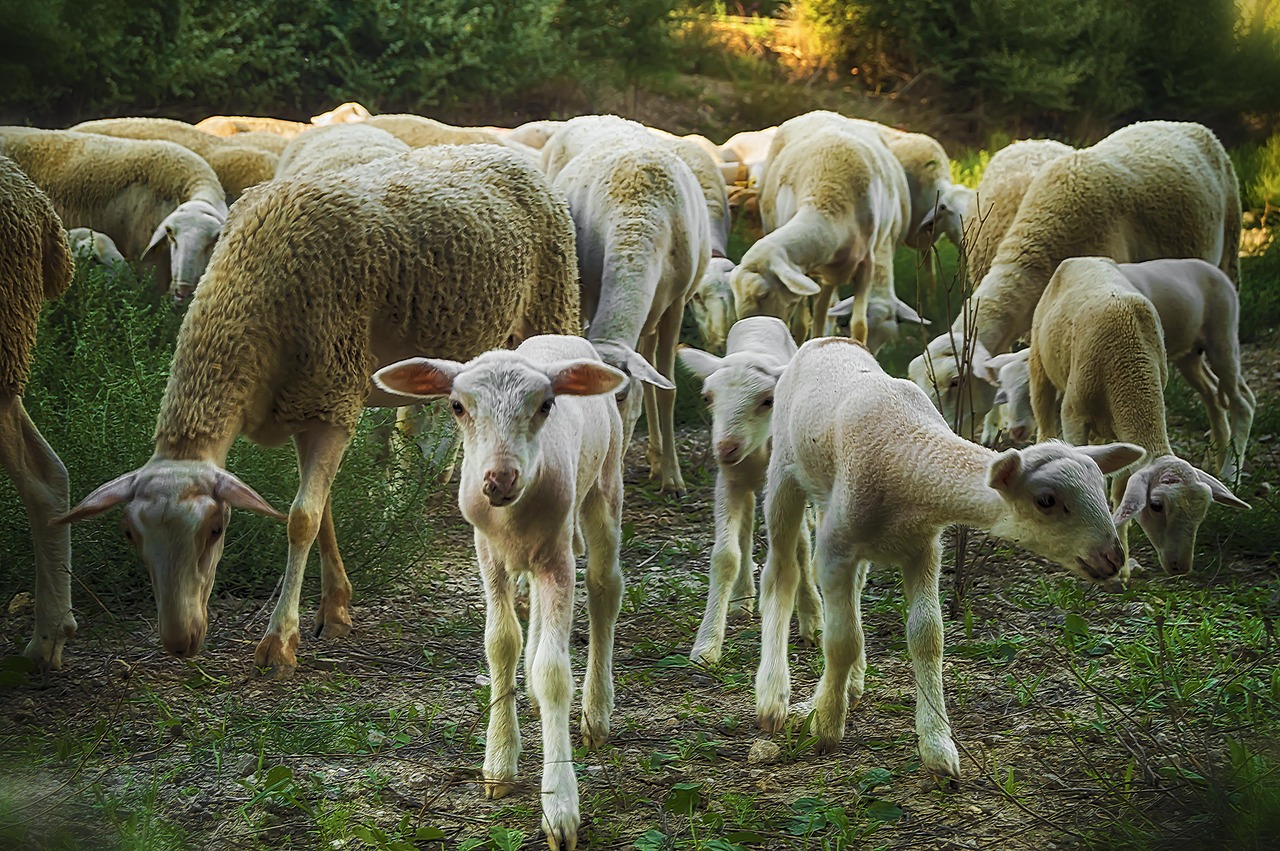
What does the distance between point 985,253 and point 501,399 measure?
5.27 meters

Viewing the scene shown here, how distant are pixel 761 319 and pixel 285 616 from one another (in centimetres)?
220

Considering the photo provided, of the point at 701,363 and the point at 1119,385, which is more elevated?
the point at 701,363

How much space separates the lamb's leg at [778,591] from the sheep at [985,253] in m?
2.14

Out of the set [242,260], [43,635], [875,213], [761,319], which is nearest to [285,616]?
[43,635]

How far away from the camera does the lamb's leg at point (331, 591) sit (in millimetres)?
4949

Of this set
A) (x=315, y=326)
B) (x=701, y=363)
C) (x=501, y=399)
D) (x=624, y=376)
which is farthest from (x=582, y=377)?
(x=315, y=326)

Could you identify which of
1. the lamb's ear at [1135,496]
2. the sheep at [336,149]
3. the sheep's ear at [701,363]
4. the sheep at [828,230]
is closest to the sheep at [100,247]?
the sheep at [336,149]

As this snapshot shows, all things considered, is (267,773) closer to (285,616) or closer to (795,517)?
(285,616)

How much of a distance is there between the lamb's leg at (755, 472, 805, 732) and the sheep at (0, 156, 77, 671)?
95.3 inches

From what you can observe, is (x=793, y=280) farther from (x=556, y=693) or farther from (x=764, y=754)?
(x=556, y=693)

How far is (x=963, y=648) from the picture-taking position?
4.59m

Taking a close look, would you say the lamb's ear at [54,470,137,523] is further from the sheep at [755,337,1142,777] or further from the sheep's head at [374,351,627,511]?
the sheep at [755,337,1142,777]

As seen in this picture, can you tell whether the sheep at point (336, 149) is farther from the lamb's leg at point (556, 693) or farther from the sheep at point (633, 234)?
the lamb's leg at point (556, 693)

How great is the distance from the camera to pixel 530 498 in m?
3.24
